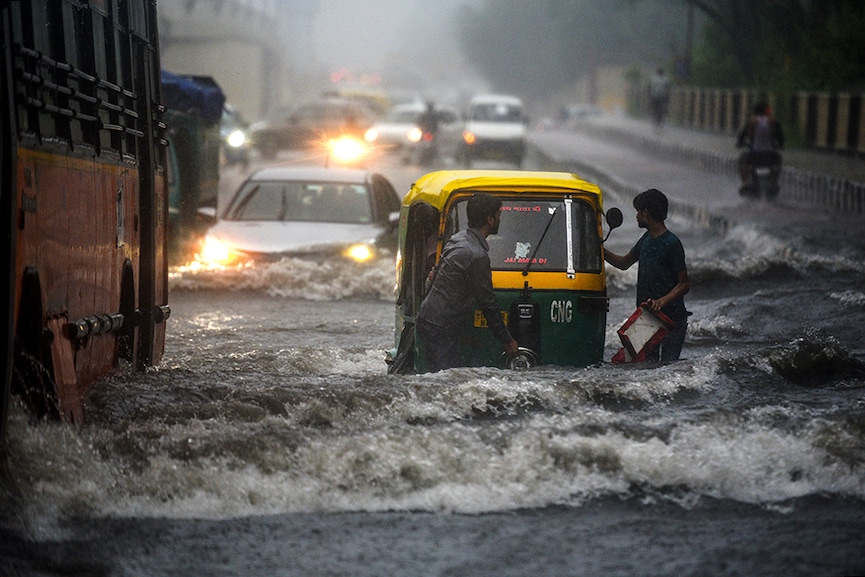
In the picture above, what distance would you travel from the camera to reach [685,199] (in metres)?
30.8

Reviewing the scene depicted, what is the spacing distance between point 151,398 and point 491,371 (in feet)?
6.52

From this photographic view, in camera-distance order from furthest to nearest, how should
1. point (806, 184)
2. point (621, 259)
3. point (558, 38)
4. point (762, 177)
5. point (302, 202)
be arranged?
point (558, 38) < point (806, 184) < point (762, 177) < point (302, 202) < point (621, 259)

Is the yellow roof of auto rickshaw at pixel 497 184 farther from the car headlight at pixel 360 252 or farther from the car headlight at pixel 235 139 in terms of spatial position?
the car headlight at pixel 235 139

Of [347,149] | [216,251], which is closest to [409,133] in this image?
[347,149]

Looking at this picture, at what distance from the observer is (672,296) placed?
32.7 ft

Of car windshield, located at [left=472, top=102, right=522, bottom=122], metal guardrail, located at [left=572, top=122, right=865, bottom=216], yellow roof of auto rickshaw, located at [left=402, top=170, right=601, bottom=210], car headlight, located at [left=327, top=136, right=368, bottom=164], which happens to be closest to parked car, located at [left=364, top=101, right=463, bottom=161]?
car headlight, located at [left=327, top=136, right=368, bottom=164]

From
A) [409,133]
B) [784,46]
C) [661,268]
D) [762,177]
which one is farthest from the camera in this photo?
[784,46]

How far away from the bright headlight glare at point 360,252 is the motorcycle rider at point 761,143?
A: 42.1 feet

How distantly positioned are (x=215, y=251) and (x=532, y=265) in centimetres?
689

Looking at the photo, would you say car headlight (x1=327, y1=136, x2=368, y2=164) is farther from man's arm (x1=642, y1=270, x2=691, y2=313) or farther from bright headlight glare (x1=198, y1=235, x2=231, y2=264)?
man's arm (x1=642, y1=270, x2=691, y2=313)

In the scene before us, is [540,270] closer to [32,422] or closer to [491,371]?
[491,371]

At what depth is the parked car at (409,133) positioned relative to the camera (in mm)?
41844

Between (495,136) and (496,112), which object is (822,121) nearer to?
(495,136)

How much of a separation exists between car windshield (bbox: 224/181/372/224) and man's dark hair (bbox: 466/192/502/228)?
7839 mm
